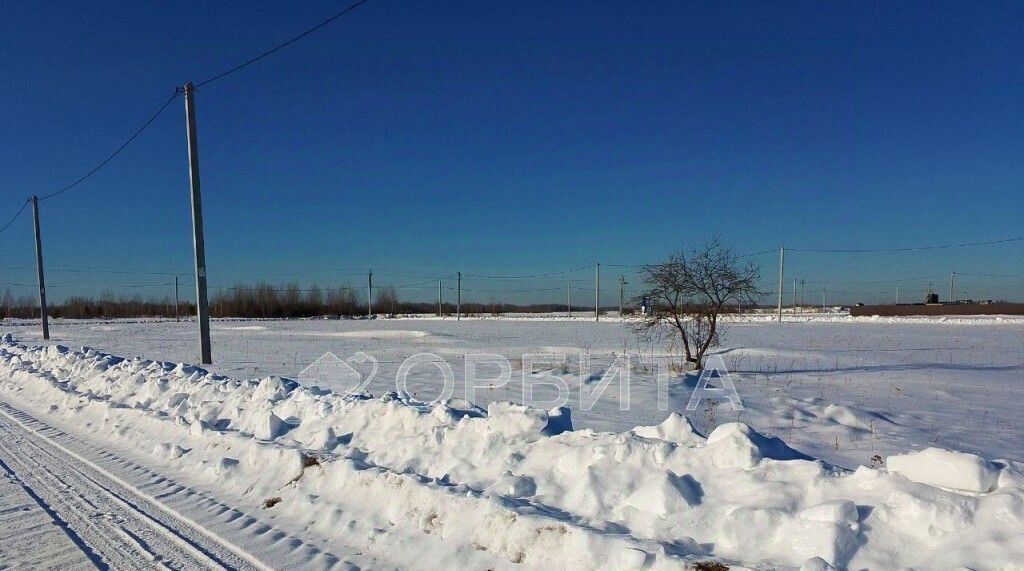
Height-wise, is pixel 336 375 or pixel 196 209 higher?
pixel 196 209

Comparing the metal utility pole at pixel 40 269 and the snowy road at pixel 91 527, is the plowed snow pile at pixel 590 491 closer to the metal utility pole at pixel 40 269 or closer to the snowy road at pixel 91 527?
the snowy road at pixel 91 527

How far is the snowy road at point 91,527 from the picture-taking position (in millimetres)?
4055

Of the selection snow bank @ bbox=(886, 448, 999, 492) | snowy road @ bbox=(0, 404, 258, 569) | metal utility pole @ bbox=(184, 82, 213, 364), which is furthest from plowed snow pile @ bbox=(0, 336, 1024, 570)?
metal utility pole @ bbox=(184, 82, 213, 364)

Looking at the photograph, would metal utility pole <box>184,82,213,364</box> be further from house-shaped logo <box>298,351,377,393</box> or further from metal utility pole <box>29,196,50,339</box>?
metal utility pole <box>29,196,50,339</box>

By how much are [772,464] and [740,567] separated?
3.49 feet

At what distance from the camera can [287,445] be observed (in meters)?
6.49

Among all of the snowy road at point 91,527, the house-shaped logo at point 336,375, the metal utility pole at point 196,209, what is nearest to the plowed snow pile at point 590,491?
the snowy road at point 91,527

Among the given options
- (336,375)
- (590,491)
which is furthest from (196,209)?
(590,491)

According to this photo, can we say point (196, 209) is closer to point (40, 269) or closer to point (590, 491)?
point (590, 491)

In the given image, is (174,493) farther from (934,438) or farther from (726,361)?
(726,361)

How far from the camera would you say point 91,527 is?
4656mm

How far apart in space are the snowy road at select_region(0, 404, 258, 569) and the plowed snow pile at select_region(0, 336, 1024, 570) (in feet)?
2.12

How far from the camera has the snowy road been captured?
160 inches

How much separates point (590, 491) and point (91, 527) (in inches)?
154
